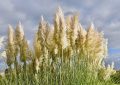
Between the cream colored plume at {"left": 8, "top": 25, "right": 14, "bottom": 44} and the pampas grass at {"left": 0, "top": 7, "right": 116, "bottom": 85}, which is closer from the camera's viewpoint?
the pampas grass at {"left": 0, "top": 7, "right": 116, "bottom": 85}

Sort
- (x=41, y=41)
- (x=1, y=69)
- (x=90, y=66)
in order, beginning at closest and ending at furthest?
(x=41, y=41)
(x=1, y=69)
(x=90, y=66)

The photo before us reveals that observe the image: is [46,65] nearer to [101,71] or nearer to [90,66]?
[90,66]

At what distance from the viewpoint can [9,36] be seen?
31.0 ft

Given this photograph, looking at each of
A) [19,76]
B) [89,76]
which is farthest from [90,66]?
[19,76]

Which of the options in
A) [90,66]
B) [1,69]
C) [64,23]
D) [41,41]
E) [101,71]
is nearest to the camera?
[64,23]

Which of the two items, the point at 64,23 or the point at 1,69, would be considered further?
the point at 1,69

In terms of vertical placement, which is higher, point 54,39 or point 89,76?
point 54,39

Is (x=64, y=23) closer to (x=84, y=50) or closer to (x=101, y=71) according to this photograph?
(x=84, y=50)

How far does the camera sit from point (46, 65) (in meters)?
9.88

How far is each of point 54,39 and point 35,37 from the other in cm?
74

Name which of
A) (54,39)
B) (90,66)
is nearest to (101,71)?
(90,66)

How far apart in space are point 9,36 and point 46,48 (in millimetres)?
938

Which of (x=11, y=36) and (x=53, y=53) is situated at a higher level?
(x=11, y=36)

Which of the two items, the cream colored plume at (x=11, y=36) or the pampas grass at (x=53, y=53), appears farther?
the cream colored plume at (x=11, y=36)
